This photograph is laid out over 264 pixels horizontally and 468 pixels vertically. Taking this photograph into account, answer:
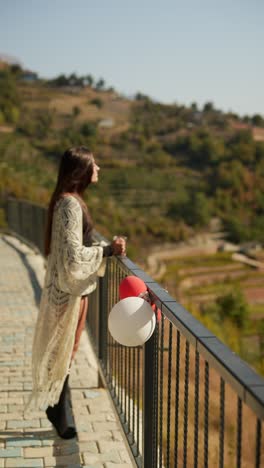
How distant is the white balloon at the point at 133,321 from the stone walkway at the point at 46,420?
1102 mm

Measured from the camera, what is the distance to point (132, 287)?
107 inches

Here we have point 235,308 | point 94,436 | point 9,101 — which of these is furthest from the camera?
point 9,101

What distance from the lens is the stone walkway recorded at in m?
3.35

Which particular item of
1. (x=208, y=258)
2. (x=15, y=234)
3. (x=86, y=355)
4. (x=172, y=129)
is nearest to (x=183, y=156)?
(x=172, y=129)

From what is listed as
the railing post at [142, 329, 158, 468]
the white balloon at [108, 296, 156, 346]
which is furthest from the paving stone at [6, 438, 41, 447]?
the white balloon at [108, 296, 156, 346]

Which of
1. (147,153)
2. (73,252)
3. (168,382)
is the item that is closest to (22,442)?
(73,252)

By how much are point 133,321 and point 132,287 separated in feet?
0.78

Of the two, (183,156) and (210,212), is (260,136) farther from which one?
(210,212)

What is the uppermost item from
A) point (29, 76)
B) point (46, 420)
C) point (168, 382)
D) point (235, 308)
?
point (29, 76)

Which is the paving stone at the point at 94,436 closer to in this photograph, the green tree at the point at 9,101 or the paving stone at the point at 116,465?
the paving stone at the point at 116,465

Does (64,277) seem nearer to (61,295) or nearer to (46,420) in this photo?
(61,295)

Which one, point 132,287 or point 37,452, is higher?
point 132,287

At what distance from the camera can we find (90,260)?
3.30 m

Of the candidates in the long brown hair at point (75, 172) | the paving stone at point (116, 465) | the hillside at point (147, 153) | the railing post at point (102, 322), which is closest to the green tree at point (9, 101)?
the hillside at point (147, 153)
